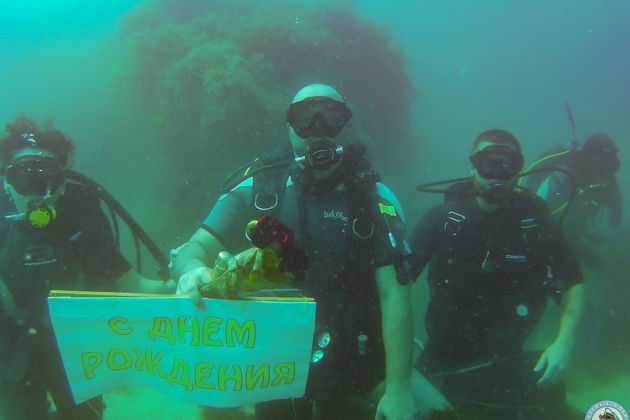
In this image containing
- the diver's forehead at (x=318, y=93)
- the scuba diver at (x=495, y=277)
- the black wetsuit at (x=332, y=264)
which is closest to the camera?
the black wetsuit at (x=332, y=264)

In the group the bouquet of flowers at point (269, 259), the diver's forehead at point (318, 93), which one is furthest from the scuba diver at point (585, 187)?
the bouquet of flowers at point (269, 259)

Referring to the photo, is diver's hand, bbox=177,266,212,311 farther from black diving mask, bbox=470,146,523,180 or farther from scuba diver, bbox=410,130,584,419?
black diving mask, bbox=470,146,523,180

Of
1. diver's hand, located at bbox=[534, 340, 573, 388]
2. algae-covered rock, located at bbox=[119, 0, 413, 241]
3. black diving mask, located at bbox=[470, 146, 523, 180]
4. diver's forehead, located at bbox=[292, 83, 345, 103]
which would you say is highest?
algae-covered rock, located at bbox=[119, 0, 413, 241]

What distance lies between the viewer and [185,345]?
206cm

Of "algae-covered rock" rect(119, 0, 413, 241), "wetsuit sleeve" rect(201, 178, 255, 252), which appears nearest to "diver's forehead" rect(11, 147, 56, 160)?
"wetsuit sleeve" rect(201, 178, 255, 252)

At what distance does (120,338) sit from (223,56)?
9500 mm

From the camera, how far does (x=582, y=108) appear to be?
3757 inches

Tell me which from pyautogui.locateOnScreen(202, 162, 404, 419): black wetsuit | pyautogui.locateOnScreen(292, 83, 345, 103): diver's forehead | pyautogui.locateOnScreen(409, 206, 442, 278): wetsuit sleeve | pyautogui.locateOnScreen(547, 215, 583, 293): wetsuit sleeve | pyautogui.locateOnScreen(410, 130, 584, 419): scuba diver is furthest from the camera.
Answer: pyautogui.locateOnScreen(409, 206, 442, 278): wetsuit sleeve

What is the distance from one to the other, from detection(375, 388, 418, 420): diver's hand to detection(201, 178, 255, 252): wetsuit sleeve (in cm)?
166

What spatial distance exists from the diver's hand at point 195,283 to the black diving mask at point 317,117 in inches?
61.9

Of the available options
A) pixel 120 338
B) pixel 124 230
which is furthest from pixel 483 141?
pixel 124 230

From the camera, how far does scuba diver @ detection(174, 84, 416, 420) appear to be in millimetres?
2816

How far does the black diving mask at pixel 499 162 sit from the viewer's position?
12.8 feet

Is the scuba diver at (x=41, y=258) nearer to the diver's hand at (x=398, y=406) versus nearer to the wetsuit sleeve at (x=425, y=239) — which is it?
the diver's hand at (x=398, y=406)
